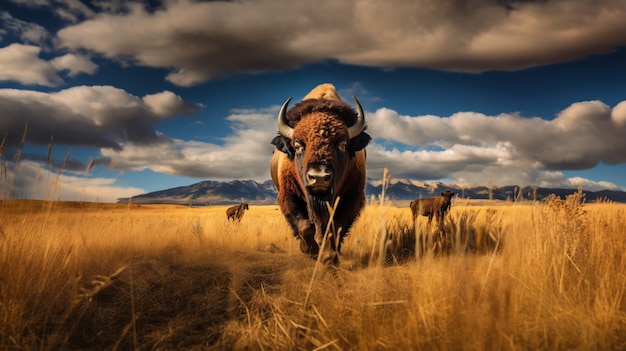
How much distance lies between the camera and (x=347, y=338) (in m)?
3.07

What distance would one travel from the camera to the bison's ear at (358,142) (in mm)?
6977

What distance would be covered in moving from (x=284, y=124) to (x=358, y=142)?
1.52 m

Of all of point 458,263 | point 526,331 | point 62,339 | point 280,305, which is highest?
point 458,263

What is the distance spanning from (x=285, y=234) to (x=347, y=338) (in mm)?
8629

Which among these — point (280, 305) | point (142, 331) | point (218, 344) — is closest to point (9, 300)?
point (142, 331)

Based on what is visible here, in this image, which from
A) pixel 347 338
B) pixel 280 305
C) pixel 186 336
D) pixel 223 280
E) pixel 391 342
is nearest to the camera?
pixel 391 342

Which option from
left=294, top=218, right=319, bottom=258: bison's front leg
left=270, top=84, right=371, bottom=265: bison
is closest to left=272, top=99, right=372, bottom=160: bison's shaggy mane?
left=270, top=84, right=371, bottom=265: bison

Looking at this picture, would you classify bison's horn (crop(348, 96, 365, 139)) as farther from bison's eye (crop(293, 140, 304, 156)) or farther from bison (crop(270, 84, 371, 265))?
bison's eye (crop(293, 140, 304, 156))

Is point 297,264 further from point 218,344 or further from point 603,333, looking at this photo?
point 603,333

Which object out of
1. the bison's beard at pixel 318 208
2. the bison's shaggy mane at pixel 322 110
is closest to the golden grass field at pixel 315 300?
the bison's beard at pixel 318 208

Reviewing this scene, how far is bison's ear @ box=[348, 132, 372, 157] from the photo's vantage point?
275 inches

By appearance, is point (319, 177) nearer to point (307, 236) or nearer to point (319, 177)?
point (319, 177)

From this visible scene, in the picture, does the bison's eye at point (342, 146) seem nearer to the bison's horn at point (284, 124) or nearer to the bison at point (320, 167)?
the bison at point (320, 167)

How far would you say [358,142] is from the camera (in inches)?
279
